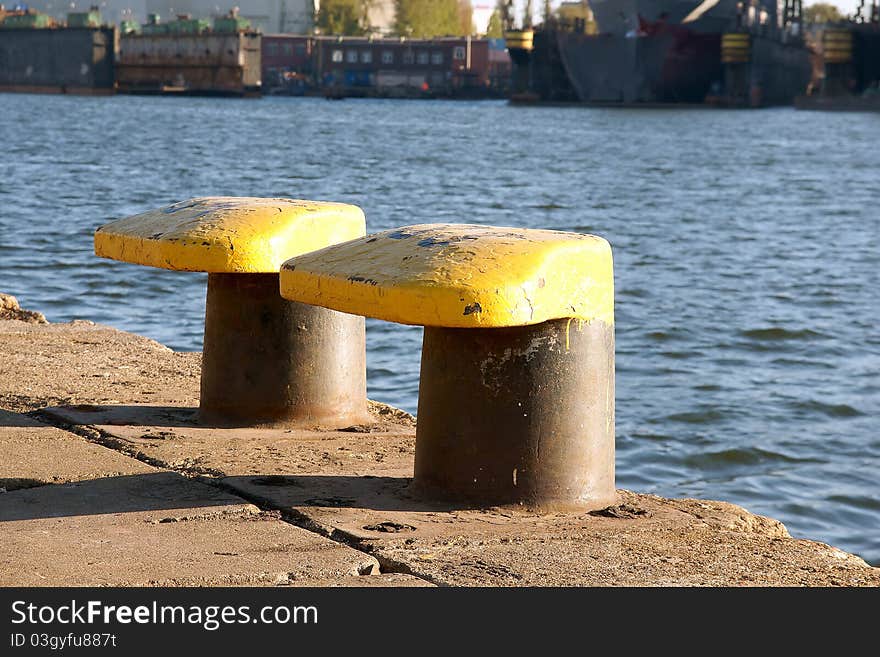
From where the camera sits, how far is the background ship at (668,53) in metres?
75.2

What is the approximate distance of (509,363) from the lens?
341 centimetres

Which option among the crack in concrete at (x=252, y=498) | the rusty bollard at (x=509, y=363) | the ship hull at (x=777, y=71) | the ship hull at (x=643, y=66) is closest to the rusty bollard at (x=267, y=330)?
the crack in concrete at (x=252, y=498)

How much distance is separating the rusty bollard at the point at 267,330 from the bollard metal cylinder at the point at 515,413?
2.80ft

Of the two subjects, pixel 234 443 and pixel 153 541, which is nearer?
pixel 153 541

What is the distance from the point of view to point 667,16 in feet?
245

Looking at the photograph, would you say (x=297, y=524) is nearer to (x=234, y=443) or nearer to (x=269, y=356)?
(x=234, y=443)

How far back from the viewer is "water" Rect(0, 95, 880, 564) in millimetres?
7555

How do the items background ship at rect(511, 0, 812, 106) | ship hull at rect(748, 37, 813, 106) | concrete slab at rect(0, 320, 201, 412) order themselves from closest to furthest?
concrete slab at rect(0, 320, 201, 412) → background ship at rect(511, 0, 812, 106) → ship hull at rect(748, 37, 813, 106)

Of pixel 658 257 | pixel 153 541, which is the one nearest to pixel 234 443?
pixel 153 541

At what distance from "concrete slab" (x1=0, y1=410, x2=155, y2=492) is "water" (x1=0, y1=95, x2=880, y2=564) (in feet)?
10.9

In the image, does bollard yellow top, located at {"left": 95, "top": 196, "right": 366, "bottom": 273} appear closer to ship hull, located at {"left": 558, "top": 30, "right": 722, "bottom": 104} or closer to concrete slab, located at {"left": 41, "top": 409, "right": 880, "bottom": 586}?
concrete slab, located at {"left": 41, "top": 409, "right": 880, "bottom": 586}

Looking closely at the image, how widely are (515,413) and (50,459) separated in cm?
133

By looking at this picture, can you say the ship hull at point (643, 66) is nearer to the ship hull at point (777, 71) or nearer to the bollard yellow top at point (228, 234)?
the ship hull at point (777, 71)

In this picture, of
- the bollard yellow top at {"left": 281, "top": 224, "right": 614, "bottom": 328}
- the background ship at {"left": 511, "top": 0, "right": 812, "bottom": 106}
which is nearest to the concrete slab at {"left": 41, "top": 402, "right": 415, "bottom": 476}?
the bollard yellow top at {"left": 281, "top": 224, "right": 614, "bottom": 328}
